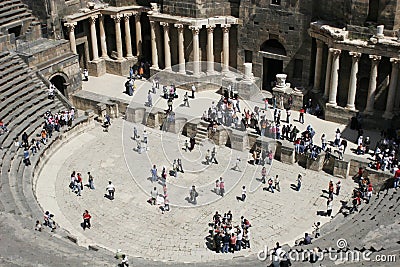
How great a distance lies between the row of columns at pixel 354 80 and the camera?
34.2 metres

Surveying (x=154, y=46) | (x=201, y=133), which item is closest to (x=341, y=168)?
(x=201, y=133)

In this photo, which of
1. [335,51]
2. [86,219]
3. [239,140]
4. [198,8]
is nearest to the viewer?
[86,219]

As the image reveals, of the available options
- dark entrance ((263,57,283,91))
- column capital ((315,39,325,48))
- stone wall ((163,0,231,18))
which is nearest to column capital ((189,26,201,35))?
stone wall ((163,0,231,18))

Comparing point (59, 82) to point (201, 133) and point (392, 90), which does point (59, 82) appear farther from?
point (392, 90)

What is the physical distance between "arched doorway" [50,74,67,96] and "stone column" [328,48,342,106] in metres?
18.0

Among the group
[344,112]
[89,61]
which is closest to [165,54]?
[89,61]

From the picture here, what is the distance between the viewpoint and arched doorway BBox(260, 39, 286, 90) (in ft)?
133

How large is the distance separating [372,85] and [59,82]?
2100 cm

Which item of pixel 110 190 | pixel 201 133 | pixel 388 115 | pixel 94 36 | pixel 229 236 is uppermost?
pixel 94 36

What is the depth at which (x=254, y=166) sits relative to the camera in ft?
111

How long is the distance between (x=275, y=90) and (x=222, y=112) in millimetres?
4712

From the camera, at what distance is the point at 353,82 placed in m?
35.8

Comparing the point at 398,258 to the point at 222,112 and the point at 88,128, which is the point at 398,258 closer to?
the point at 222,112

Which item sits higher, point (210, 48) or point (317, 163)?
point (210, 48)
